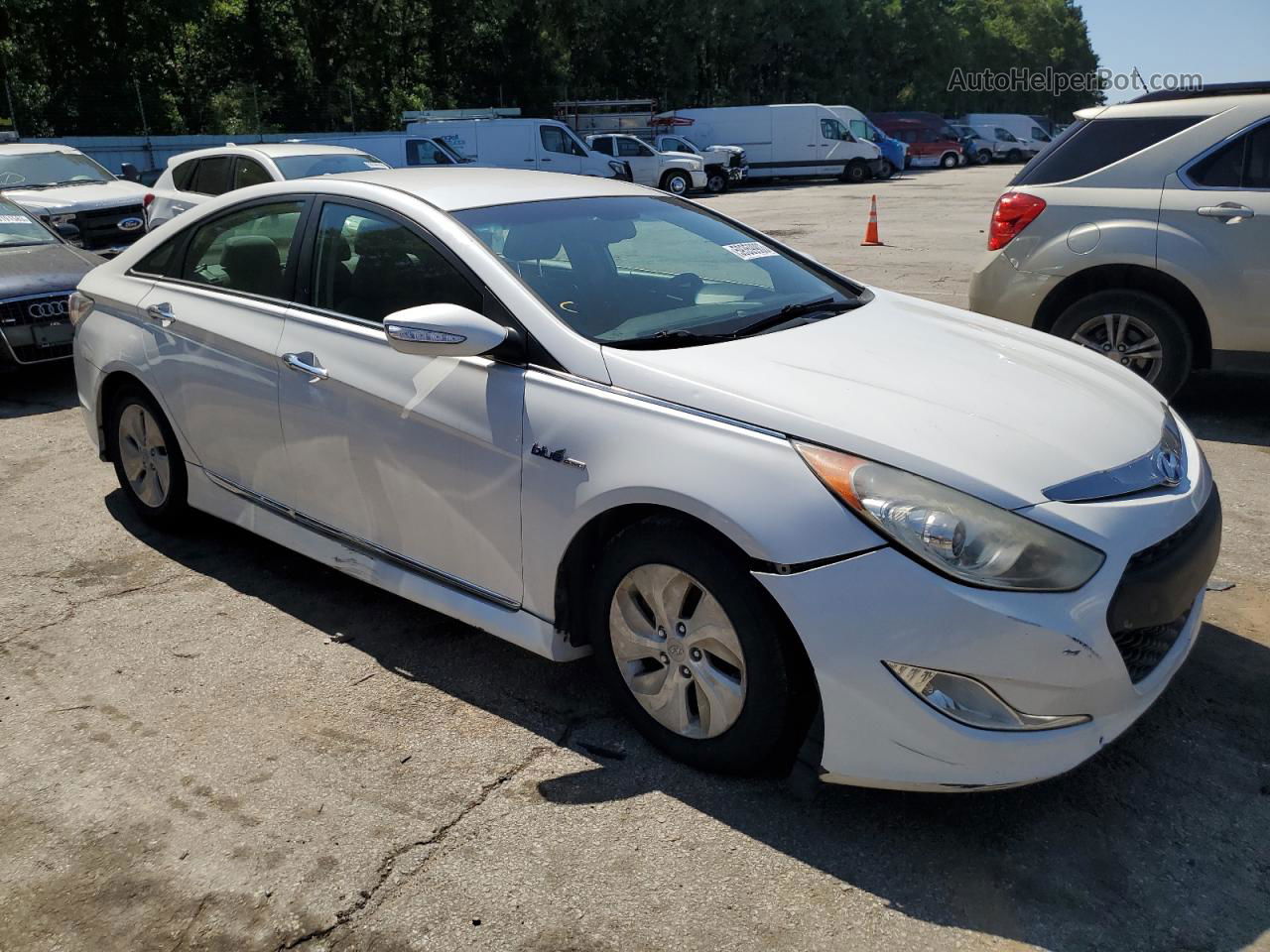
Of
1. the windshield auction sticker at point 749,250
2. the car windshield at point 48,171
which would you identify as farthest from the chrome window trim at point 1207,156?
the car windshield at point 48,171

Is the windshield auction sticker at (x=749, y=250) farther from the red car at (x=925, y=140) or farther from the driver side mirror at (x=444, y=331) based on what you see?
the red car at (x=925, y=140)

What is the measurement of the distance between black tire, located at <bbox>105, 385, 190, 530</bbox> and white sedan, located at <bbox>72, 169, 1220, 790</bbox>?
0.10m

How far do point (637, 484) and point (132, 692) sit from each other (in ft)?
6.44

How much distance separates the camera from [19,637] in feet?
13.9

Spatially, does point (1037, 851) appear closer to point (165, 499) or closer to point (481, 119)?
point (165, 499)

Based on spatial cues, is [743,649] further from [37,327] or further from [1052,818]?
[37,327]

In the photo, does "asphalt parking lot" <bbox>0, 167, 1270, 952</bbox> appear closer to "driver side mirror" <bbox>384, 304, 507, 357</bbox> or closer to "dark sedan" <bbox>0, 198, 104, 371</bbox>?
"driver side mirror" <bbox>384, 304, 507, 357</bbox>

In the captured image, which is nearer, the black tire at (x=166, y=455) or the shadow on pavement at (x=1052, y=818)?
the shadow on pavement at (x=1052, y=818)

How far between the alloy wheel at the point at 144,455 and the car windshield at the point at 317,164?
663 cm

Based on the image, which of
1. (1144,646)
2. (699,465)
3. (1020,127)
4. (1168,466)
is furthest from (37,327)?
(1020,127)

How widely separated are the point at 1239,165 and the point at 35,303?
301 inches

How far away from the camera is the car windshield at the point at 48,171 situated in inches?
524

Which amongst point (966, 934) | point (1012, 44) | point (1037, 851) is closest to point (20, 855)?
point (966, 934)

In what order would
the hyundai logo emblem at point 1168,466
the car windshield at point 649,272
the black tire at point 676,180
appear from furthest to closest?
the black tire at point 676,180 < the car windshield at point 649,272 < the hyundai logo emblem at point 1168,466
